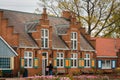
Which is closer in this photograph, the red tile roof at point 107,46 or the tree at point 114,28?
the red tile roof at point 107,46

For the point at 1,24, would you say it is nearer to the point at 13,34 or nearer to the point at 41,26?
the point at 13,34

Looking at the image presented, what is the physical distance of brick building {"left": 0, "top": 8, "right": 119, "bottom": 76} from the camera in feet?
175

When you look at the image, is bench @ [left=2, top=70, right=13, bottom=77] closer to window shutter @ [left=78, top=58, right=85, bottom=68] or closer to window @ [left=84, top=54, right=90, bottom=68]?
window shutter @ [left=78, top=58, right=85, bottom=68]

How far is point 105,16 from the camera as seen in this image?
8131 cm

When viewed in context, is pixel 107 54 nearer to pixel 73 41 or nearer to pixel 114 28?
pixel 73 41

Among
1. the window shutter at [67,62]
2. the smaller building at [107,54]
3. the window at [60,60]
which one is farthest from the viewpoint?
the smaller building at [107,54]

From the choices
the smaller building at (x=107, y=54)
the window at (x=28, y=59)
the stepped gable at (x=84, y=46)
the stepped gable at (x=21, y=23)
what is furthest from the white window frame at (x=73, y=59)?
the window at (x=28, y=59)

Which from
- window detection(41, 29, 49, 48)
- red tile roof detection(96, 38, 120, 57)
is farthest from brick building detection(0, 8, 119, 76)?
red tile roof detection(96, 38, 120, 57)

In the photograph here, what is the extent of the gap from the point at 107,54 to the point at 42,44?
1473 centimetres

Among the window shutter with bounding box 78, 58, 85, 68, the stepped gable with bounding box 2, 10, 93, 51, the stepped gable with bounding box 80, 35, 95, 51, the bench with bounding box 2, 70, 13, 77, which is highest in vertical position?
the stepped gable with bounding box 2, 10, 93, 51

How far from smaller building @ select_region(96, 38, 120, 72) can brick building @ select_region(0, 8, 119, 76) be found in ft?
7.28

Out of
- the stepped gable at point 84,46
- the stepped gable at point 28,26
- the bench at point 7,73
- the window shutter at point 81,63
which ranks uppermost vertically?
the stepped gable at point 28,26

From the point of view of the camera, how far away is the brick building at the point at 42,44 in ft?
175

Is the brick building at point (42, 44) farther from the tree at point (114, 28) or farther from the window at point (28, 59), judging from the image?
the tree at point (114, 28)
